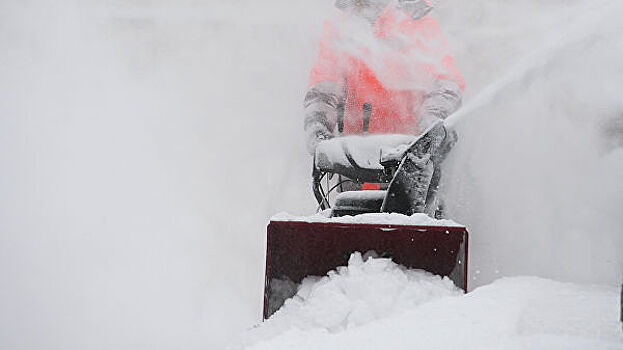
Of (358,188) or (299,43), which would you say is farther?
(299,43)

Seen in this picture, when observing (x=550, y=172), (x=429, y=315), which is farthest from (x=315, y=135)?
(x=429, y=315)

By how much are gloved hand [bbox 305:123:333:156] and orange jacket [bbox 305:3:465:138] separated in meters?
0.15

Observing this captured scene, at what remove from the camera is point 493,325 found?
3.75ft

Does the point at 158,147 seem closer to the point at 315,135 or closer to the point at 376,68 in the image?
the point at 315,135

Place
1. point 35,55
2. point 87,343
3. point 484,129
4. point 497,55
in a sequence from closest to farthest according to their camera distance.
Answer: point 484,129 < point 87,343 < point 497,55 < point 35,55

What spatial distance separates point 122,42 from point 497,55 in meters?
3.06

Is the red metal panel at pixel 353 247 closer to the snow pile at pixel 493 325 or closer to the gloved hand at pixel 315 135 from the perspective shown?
the snow pile at pixel 493 325

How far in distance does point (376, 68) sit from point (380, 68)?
1.0 inches

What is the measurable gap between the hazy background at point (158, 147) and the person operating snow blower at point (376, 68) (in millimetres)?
501

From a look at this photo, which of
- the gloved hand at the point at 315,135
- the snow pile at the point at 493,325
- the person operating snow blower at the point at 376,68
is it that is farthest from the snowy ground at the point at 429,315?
the person operating snow blower at the point at 376,68

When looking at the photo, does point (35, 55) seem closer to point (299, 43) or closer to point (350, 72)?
point (299, 43)

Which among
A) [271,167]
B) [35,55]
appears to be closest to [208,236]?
[271,167]

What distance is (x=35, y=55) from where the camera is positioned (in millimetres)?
4602

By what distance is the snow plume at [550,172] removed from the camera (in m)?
2.33
